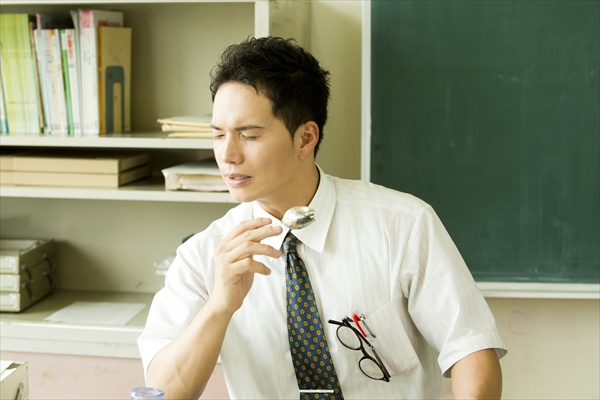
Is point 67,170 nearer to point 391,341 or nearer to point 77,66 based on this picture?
point 77,66

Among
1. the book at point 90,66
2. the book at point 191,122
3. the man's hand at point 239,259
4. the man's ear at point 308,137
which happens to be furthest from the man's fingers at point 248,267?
the book at point 90,66

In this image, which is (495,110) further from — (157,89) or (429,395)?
(157,89)

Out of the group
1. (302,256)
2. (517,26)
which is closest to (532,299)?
(517,26)

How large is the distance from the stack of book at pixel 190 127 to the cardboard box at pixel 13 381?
93 centimetres

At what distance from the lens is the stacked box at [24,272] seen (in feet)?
7.14

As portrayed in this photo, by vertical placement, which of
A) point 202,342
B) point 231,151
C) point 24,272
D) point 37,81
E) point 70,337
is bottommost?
point 70,337

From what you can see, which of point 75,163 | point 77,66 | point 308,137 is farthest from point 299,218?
point 77,66

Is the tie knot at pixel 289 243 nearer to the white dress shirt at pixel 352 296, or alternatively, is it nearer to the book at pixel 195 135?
the white dress shirt at pixel 352 296

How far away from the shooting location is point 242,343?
1.52m

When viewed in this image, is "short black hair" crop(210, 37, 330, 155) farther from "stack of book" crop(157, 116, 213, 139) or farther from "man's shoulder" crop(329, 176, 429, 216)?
"stack of book" crop(157, 116, 213, 139)

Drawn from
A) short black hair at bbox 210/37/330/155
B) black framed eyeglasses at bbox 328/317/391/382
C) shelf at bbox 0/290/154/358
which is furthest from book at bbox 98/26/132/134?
black framed eyeglasses at bbox 328/317/391/382

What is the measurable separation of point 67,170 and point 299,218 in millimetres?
1032

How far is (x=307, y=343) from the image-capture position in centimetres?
144

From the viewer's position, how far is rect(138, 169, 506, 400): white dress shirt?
144 centimetres
